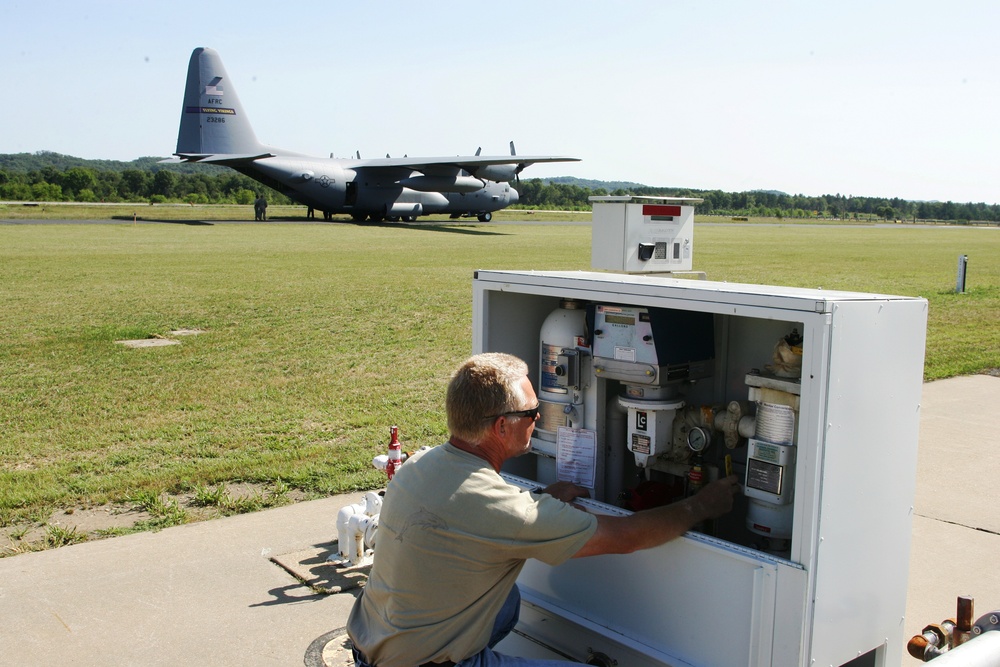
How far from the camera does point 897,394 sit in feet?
10.1

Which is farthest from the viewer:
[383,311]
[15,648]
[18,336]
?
[383,311]

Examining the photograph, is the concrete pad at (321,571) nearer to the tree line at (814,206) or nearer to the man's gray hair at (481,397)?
the man's gray hair at (481,397)

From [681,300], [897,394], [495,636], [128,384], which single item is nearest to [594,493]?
[495,636]

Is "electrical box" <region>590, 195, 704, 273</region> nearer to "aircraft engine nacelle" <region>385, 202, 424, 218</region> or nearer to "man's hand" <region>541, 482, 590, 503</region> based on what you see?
"man's hand" <region>541, 482, 590, 503</region>

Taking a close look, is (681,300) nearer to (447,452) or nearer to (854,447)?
(854,447)

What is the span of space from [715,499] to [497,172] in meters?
41.6

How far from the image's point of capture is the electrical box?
536 cm

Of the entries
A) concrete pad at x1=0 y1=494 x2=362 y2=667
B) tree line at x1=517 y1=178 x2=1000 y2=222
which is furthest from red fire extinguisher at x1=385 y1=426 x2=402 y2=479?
tree line at x1=517 y1=178 x2=1000 y2=222

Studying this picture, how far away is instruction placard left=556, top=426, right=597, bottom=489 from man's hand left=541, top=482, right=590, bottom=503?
0.50 ft

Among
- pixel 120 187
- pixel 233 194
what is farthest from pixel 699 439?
pixel 120 187

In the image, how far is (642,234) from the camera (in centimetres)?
541

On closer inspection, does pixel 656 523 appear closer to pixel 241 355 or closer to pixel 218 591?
pixel 218 591

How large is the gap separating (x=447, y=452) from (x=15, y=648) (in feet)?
7.47

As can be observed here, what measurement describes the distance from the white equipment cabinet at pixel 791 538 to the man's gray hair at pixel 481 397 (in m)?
0.72
